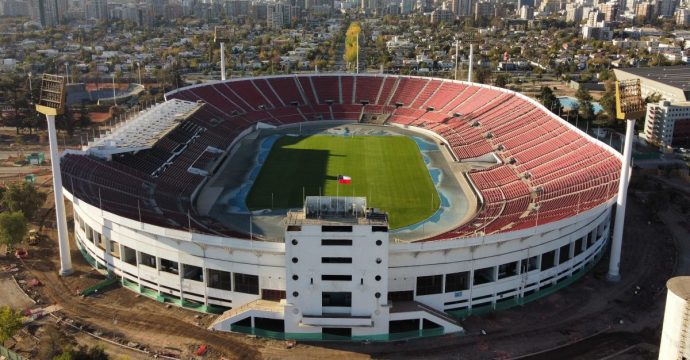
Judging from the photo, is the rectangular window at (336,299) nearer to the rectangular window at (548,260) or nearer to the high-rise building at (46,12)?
the rectangular window at (548,260)

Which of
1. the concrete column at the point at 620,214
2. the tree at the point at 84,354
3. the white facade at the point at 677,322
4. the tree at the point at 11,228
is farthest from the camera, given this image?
the tree at the point at 11,228

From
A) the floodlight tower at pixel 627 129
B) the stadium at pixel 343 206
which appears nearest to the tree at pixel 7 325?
the stadium at pixel 343 206

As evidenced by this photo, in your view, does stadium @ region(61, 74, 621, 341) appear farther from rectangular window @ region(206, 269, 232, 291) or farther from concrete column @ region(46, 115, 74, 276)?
concrete column @ region(46, 115, 74, 276)

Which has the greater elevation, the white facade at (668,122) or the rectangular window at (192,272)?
the white facade at (668,122)

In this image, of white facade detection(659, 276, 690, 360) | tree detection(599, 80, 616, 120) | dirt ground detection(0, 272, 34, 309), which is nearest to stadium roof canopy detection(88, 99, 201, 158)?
dirt ground detection(0, 272, 34, 309)

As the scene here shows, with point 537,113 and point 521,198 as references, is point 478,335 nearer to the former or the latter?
point 521,198

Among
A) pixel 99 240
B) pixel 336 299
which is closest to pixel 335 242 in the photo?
pixel 336 299

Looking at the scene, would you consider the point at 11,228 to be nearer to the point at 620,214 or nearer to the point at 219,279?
the point at 219,279

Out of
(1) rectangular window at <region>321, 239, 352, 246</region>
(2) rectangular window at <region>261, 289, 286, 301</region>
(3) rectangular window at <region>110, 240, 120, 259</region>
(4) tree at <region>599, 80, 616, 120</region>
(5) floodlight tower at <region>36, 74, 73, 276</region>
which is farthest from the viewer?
(4) tree at <region>599, 80, 616, 120</region>
